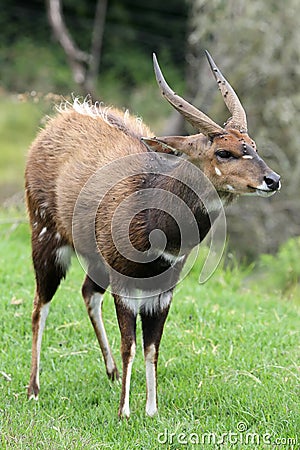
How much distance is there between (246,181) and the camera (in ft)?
13.0

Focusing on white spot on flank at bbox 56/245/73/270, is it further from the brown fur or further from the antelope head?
the antelope head

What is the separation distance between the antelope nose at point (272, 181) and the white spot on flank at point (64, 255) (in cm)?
165

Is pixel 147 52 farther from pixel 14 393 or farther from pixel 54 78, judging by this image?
pixel 14 393

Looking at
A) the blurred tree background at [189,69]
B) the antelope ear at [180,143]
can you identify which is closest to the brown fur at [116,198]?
the antelope ear at [180,143]

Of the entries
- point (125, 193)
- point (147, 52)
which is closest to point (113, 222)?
point (125, 193)

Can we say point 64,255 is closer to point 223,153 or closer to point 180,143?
point 180,143

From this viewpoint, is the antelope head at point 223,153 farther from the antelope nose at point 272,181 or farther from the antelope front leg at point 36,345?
the antelope front leg at point 36,345

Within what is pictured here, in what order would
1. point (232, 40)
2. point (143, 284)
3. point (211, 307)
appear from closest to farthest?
point (143, 284) < point (211, 307) < point (232, 40)

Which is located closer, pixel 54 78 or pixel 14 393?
pixel 14 393

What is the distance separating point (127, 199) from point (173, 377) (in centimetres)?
128

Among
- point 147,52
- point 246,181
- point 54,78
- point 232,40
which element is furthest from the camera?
point 147,52

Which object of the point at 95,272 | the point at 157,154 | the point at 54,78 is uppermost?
the point at 157,154

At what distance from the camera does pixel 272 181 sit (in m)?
3.89

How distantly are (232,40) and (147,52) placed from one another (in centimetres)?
894
